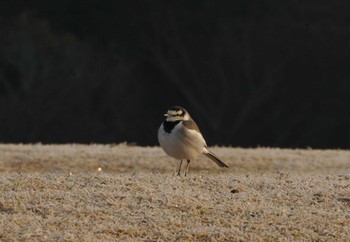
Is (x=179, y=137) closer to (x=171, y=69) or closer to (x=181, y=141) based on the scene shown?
(x=181, y=141)

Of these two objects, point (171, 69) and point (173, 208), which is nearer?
point (173, 208)

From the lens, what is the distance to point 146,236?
29.1 feet

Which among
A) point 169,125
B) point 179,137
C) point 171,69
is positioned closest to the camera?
point 179,137

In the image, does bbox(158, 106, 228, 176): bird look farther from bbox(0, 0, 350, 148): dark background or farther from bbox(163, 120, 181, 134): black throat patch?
bbox(0, 0, 350, 148): dark background

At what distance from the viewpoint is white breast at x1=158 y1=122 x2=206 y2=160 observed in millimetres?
12469

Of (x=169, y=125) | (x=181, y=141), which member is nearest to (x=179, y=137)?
(x=181, y=141)

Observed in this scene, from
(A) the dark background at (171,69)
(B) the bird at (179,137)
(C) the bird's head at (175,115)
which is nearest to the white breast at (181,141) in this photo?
(B) the bird at (179,137)

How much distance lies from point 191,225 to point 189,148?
137 inches

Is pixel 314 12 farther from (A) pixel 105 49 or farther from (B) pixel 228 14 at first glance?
(A) pixel 105 49

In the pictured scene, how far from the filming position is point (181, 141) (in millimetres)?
12500

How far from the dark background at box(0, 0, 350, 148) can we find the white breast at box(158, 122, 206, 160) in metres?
18.8

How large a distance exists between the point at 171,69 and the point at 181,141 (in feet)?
67.5

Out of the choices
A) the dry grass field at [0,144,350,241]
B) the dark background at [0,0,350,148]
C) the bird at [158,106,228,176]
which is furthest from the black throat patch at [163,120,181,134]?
the dark background at [0,0,350,148]

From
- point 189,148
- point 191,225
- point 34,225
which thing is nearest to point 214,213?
point 191,225
